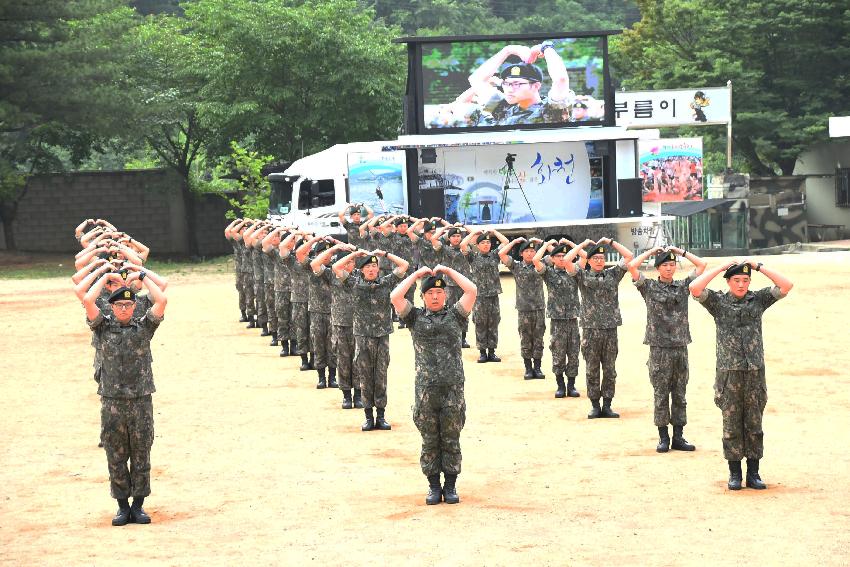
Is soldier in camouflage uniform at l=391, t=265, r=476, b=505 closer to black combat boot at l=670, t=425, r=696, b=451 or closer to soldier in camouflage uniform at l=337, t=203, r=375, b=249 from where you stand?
black combat boot at l=670, t=425, r=696, b=451

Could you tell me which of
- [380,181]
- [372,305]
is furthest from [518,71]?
[372,305]

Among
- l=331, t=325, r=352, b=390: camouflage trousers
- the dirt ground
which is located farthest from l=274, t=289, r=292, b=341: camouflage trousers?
l=331, t=325, r=352, b=390: camouflage trousers

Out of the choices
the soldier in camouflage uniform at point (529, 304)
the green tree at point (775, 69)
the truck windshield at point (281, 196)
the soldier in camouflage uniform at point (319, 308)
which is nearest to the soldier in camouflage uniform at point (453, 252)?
the soldier in camouflage uniform at point (529, 304)

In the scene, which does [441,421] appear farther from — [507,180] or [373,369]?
[507,180]

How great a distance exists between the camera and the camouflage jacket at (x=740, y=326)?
1176 centimetres

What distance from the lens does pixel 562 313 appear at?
17141mm

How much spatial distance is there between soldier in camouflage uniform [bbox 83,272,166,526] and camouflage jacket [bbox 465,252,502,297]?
964cm

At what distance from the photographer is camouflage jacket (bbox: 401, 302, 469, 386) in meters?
11.5

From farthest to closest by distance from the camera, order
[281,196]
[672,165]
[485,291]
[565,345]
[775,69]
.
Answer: [775,69], [672,165], [281,196], [485,291], [565,345]

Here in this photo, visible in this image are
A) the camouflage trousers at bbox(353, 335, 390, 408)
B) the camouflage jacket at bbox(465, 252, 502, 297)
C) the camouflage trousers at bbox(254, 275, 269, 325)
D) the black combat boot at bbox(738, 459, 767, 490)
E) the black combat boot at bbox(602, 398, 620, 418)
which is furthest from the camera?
the camouflage trousers at bbox(254, 275, 269, 325)

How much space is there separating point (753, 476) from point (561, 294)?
5653mm

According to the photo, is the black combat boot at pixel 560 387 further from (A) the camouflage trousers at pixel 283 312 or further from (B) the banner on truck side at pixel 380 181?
(B) the banner on truck side at pixel 380 181

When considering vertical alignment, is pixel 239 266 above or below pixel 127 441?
above

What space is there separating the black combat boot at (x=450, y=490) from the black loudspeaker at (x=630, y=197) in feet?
77.1
